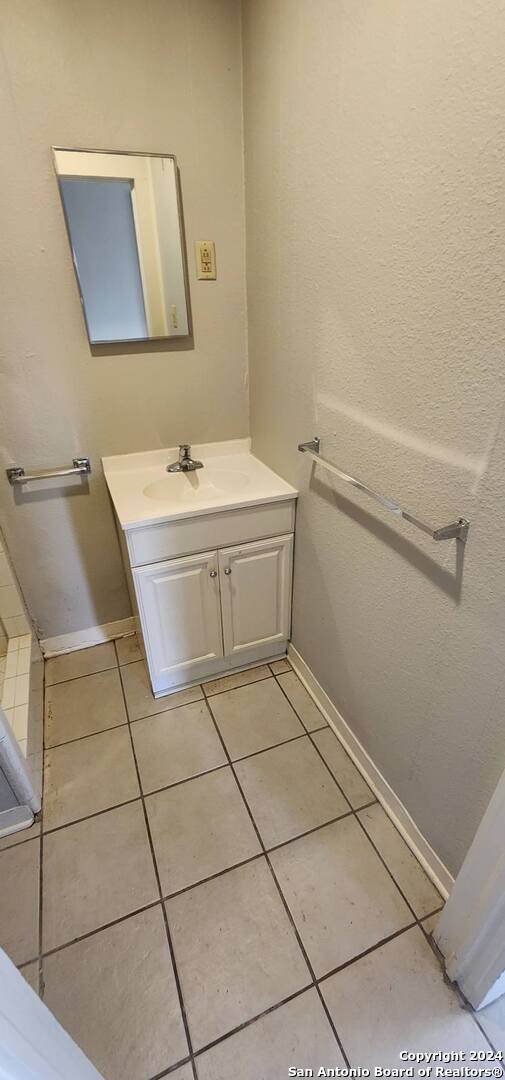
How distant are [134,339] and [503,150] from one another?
1.18 metres

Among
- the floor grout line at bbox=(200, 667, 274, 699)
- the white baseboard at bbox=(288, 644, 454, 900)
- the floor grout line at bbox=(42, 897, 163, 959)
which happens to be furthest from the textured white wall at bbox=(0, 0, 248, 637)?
the floor grout line at bbox=(42, 897, 163, 959)

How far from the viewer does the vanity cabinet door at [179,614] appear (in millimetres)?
1477

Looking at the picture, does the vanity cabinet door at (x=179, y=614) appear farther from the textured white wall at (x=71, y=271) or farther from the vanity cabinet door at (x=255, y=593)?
the textured white wall at (x=71, y=271)

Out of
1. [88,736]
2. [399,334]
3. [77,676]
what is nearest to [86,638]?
[77,676]

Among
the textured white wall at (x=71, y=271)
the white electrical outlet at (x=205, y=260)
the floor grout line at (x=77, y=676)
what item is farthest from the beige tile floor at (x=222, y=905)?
the white electrical outlet at (x=205, y=260)

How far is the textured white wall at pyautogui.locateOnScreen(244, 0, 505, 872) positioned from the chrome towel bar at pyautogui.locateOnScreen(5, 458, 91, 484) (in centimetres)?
74

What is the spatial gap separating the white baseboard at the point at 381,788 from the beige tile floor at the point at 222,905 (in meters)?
0.03

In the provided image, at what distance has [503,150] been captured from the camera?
2.11 ft

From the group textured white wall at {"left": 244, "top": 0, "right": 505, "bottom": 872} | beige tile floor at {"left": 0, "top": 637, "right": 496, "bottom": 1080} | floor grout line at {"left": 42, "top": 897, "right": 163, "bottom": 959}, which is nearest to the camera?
textured white wall at {"left": 244, "top": 0, "right": 505, "bottom": 872}

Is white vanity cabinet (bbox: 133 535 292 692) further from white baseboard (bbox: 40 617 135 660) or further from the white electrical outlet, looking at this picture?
the white electrical outlet

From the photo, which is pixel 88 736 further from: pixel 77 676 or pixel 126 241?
pixel 126 241

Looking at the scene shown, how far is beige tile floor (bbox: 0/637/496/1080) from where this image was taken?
0.95 meters

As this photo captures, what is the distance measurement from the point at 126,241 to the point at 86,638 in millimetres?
1491

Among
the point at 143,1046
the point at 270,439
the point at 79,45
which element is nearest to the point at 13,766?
the point at 143,1046
